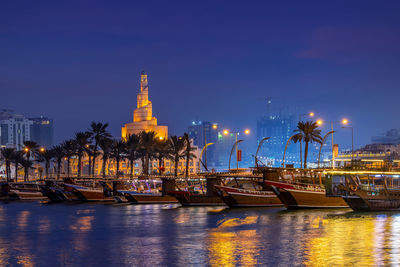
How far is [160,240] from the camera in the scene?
51750 mm

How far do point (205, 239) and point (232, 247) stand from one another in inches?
211

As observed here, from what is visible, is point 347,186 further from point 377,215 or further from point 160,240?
point 160,240

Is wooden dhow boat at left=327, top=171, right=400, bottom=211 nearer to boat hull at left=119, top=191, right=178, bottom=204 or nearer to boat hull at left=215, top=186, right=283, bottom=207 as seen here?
boat hull at left=215, top=186, right=283, bottom=207

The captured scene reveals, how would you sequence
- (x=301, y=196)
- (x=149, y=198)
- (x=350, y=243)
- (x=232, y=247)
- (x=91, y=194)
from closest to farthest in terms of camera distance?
(x=232, y=247), (x=350, y=243), (x=301, y=196), (x=149, y=198), (x=91, y=194)

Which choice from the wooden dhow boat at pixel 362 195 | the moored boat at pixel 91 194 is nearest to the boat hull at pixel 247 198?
the wooden dhow boat at pixel 362 195

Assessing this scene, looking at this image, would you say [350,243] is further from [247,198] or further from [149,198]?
[149,198]

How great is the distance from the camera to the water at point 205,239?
41.7 meters

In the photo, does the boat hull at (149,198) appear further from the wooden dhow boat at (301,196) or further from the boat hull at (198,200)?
the wooden dhow boat at (301,196)

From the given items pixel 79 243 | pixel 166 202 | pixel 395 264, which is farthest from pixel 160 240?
pixel 166 202

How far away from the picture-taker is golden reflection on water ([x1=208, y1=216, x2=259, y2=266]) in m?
40.7

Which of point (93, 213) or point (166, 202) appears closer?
point (93, 213)

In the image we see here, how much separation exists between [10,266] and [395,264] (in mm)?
24438

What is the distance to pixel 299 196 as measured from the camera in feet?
260

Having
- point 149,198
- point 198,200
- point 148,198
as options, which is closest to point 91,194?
point 148,198
